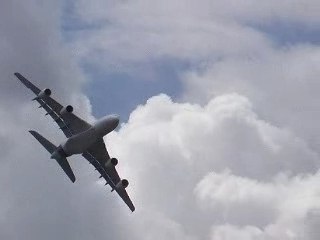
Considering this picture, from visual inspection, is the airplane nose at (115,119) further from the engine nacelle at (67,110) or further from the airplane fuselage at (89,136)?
the engine nacelle at (67,110)

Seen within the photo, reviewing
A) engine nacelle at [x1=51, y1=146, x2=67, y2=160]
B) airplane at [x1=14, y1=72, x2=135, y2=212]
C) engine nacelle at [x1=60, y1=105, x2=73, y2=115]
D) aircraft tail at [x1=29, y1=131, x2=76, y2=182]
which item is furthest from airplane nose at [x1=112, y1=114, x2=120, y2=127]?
aircraft tail at [x1=29, y1=131, x2=76, y2=182]

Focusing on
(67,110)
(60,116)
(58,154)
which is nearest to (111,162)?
(58,154)

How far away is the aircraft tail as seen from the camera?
188375 mm

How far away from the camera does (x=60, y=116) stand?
612ft

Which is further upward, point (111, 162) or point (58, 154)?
point (111, 162)

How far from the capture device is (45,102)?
607 ft

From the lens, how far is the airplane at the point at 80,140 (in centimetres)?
17775

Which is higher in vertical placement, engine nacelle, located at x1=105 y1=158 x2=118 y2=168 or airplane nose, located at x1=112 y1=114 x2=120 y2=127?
engine nacelle, located at x1=105 y1=158 x2=118 y2=168

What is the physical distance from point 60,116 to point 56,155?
28.9 ft

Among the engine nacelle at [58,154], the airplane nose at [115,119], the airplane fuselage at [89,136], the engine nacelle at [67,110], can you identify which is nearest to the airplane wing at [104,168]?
the engine nacelle at [58,154]

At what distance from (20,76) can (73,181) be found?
2694cm

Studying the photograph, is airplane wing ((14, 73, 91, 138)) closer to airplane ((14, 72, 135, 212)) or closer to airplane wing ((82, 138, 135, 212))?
airplane ((14, 72, 135, 212))

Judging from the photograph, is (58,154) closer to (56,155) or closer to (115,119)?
(56,155)

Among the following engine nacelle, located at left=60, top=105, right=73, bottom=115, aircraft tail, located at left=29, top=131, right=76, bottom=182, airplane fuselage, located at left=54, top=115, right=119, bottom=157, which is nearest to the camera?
airplane fuselage, located at left=54, top=115, right=119, bottom=157
